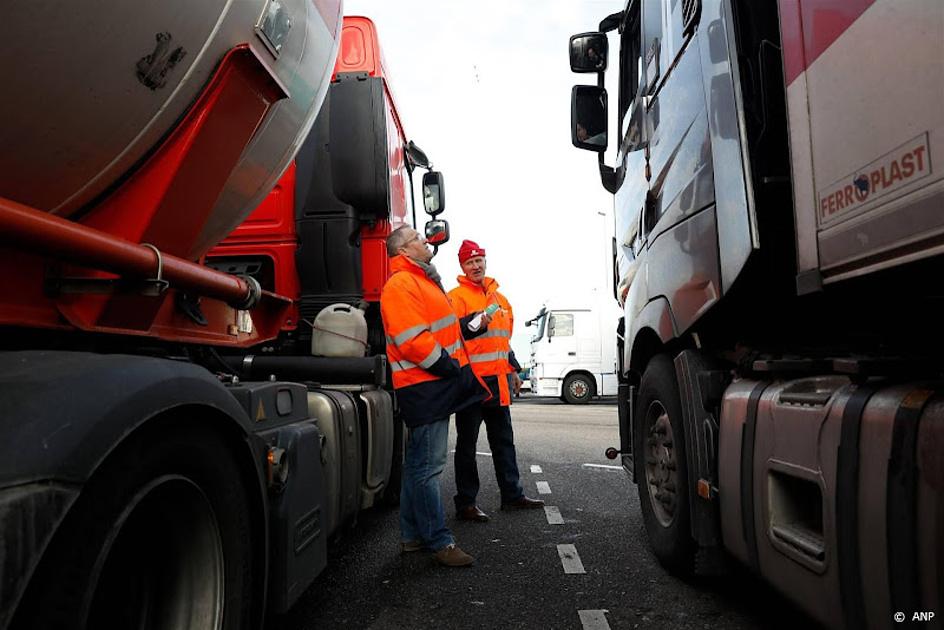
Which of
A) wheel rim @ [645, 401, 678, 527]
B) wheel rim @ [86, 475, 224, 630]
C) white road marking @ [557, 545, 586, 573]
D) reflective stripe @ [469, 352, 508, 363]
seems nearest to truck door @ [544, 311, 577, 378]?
reflective stripe @ [469, 352, 508, 363]

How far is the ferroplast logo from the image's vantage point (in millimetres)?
1396

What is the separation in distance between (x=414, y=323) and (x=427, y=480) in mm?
798

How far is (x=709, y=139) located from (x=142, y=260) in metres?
1.89

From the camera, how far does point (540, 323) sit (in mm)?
17531

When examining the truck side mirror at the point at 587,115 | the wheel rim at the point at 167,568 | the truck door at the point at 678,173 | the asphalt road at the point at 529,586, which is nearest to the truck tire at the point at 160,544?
the wheel rim at the point at 167,568

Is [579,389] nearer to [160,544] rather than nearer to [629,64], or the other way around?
[629,64]

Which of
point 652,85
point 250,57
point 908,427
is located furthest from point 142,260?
point 652,85

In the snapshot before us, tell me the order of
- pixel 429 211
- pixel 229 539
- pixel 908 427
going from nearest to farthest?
pixel 908 427, pixel 229 539, pixel 429 211

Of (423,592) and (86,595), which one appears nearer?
(86,595)

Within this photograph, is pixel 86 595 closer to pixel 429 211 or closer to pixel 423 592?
Answer: pixel 423 592

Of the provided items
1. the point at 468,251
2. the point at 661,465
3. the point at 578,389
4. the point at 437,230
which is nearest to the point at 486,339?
the point at 468,251

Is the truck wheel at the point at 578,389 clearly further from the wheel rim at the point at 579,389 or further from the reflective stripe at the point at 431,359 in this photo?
the reflective stripe at the point at 431,359

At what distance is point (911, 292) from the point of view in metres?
1.76

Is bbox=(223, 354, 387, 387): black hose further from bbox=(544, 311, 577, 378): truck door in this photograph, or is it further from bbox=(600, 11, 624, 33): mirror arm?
bbox=(544, 311, 577, 378): truck door
